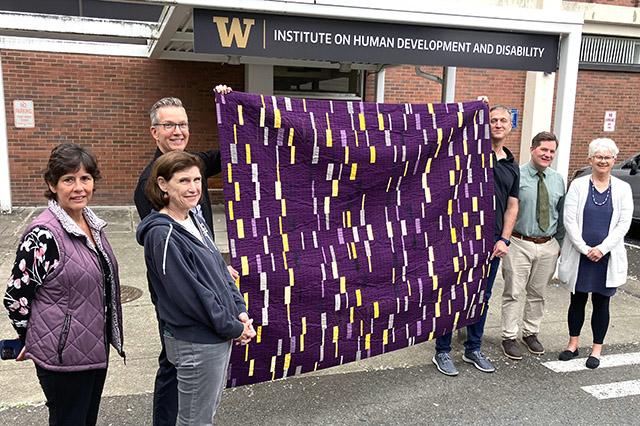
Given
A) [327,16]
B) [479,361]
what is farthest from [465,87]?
[479,361]

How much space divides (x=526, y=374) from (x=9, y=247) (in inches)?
258

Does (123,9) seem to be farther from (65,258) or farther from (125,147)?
(65,258)

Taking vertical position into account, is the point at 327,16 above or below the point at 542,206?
above

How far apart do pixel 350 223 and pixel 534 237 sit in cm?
164

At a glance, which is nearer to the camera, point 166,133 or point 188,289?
point 188,289

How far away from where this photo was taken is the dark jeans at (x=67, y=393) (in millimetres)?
2297

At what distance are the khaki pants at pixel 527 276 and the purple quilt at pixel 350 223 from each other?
0.32m

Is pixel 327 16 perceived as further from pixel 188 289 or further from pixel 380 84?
pixel 380 84

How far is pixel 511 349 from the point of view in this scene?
170 inches

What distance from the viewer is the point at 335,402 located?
3.57 metres

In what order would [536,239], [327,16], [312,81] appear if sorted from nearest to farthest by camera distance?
[536,239] → [327,16] → [312,81]

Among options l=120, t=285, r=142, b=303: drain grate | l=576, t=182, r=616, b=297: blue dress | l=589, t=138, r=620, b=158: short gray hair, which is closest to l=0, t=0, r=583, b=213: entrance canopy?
l=589, t=138, r=620, b=158: short gray hair

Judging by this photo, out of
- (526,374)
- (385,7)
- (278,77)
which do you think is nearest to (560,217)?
(526,374)

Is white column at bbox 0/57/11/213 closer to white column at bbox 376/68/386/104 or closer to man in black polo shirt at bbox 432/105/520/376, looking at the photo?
white column at bbox 376/68/386/104
